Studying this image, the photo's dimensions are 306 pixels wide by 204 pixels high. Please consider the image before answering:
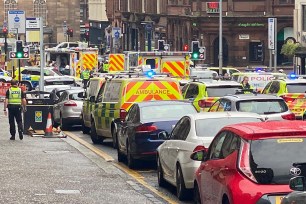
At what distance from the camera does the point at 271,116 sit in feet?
77.9

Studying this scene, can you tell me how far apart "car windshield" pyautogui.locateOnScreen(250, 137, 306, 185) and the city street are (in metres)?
4.83

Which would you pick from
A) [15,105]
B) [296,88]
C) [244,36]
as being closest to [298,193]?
[15,105]

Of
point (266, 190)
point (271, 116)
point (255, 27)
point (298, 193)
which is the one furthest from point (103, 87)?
point (255, 27)

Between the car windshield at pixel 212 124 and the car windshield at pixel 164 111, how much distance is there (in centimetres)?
396

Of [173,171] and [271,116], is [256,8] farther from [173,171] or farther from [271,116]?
[173,171]

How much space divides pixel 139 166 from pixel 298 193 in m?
12.5

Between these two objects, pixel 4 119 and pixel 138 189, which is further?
pixel 4 119

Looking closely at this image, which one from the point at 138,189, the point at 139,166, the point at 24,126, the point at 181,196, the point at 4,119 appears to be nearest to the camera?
the point at 181,196

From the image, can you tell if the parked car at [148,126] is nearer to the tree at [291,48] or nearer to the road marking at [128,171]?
the road marking at [128,171]

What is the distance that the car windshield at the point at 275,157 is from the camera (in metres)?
12.2

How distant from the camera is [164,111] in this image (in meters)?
22.2

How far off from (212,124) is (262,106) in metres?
6.67

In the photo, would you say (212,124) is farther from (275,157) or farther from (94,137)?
(94,137)

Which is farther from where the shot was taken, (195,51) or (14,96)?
(195,51)
